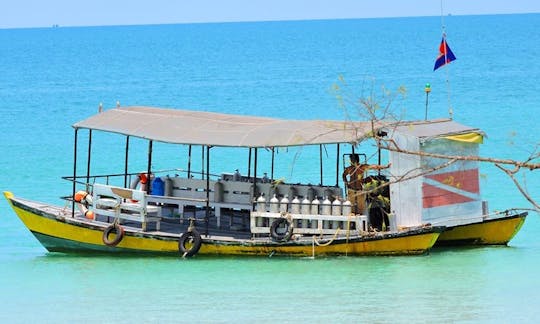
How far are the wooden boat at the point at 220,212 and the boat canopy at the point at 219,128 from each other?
0.02 m

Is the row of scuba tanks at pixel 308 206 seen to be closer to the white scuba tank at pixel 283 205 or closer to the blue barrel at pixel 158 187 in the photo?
the white scuba tank at pixel 283 205

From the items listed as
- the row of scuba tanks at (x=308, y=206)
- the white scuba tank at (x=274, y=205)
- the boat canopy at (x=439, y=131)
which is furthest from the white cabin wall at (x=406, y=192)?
the white scuba tank at (x=274, y=205)

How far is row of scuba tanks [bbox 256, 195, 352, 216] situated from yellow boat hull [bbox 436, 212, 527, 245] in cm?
199

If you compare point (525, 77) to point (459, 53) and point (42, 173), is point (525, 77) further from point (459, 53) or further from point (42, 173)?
point (42, 173)

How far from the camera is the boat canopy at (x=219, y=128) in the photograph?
19.7 meters

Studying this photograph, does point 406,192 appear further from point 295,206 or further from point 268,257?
point 268,257

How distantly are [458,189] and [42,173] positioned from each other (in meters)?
17.7

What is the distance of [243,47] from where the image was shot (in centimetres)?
13100

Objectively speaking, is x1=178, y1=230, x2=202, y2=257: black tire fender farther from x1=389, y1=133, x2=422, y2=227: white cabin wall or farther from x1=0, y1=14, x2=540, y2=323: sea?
x1=389, y1=133, x2=422, y2=227: white cabin wall

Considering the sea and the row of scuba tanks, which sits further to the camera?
the row of scuba tanks

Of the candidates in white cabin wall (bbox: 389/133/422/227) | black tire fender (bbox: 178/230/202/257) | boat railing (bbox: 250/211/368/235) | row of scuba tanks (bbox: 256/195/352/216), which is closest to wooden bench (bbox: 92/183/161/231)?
black tire fender (bbox: 178/230/202/257)

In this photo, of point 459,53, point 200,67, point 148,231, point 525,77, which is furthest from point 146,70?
point 148,231

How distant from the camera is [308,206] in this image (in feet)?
65.6

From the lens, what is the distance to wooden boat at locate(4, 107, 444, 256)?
65.0 ft
